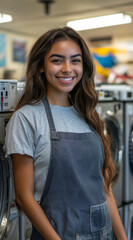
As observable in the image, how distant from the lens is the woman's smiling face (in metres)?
1.46

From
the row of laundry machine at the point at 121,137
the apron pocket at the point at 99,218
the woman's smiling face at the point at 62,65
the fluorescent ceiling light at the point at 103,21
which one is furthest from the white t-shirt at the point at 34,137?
the fluorescent ceiling light at the point at 103,21

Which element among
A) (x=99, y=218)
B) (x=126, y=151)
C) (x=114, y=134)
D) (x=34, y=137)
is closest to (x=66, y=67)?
(x=34, y=137)

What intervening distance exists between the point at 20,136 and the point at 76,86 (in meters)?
0.44

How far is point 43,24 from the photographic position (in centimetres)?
816

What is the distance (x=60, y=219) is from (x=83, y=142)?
34 centimetres

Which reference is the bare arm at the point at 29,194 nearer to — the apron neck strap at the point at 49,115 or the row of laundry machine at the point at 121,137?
the apron neck strap at the point at 49,115

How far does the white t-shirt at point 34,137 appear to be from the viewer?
4.44ft

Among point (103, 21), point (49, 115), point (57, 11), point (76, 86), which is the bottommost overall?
point (49, 115)

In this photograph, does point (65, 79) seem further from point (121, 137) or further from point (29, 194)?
point (121, 137)

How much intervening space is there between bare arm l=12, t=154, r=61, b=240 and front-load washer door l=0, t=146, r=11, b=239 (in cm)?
43

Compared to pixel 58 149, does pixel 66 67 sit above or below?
above

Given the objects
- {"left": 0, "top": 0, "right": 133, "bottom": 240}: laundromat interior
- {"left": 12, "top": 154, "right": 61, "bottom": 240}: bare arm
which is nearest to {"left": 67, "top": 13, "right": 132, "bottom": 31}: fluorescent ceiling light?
{"left": 0, "top": 0, "right": 133, "bottom": 240}: laundromat interior

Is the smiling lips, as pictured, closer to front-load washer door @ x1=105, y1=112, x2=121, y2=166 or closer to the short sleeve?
the short sleeve

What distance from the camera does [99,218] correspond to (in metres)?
1.48
